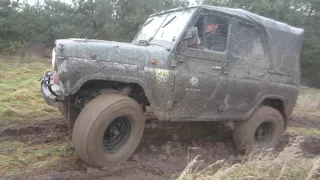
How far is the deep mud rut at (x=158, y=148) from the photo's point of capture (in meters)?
3.98

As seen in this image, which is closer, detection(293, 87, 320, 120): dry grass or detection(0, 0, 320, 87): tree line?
detection(293, 87, 320, 120): dry grass

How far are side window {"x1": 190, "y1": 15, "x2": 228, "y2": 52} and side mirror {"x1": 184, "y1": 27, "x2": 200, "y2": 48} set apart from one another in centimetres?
15

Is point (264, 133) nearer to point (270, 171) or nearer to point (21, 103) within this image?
point (270, 171)

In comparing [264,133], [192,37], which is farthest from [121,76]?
[264,133]

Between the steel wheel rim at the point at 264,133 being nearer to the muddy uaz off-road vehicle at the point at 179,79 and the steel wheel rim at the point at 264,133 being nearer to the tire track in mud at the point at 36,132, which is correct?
the muddy uaz off-road vehicle at the point at 179,79

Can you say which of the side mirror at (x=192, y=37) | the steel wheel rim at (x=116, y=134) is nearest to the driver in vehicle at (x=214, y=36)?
the side mirror at (x=192, y=37)

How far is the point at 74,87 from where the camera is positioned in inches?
149

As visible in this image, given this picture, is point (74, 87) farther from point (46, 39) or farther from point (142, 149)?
point (46, 39)

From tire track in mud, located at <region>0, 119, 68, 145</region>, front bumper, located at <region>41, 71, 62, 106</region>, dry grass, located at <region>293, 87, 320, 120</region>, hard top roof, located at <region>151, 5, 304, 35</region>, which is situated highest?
hard top roof, located at <region>151, 5, 304, 35</region>

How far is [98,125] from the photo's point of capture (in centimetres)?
381

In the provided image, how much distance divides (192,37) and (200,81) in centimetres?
69

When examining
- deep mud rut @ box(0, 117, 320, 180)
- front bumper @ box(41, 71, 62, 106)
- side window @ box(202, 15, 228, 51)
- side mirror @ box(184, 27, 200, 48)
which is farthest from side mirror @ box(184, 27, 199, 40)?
front bumper @ box(41, 71, 62, 106)

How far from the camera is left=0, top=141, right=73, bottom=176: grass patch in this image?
156 inches

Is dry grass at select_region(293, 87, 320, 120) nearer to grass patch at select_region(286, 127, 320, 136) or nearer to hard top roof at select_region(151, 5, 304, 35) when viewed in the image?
grass patch at select_region(286, 127, 320, 136)
